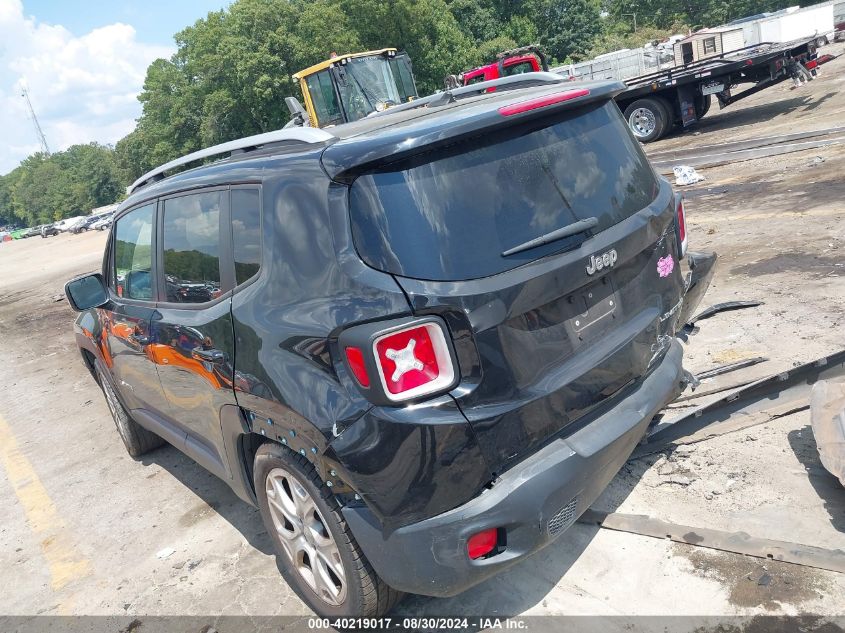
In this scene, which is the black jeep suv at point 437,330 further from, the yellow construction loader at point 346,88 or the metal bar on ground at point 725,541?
the yellow construction loader at point 346,88

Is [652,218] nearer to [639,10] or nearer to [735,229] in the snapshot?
[735,229]

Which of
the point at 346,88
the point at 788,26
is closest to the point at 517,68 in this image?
the point at 346,88

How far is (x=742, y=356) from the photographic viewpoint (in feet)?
15.2

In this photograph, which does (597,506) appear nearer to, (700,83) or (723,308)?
(723,308)

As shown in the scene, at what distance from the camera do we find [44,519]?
4730 millimetres

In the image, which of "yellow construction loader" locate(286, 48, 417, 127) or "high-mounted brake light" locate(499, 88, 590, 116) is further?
"yellow construction loader" locate(286, 48, 417, 127)

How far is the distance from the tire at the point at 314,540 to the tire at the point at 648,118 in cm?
1499

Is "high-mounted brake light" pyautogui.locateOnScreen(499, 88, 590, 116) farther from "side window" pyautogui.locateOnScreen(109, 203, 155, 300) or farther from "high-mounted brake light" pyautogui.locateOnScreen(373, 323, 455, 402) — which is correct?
"side window" pyautogui.locateOnScreen(109, 203, 155, 300)

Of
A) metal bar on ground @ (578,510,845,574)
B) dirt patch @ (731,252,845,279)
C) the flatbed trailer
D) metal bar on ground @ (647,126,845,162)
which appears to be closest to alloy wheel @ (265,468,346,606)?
metal bar on ground @ (578,510,845,574)

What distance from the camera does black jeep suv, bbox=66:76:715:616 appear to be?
2406 millimetres

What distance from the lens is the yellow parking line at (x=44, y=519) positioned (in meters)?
4.01

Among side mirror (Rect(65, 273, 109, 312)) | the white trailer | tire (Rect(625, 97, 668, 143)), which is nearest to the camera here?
side mirror (Rect(65, 273, 109, 312))

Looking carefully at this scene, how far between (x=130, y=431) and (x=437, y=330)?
3705mm

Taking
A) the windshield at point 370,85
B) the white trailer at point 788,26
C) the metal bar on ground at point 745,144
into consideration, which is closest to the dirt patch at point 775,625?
the metal bar on ground at point 745,144
